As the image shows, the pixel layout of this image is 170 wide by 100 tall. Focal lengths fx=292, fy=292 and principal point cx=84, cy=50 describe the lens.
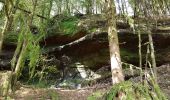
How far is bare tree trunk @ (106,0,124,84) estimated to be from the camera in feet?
15.8

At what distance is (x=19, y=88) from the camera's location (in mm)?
10797

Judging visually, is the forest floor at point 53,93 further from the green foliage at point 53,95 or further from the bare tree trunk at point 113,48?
the bare tree trunk at point 113,48

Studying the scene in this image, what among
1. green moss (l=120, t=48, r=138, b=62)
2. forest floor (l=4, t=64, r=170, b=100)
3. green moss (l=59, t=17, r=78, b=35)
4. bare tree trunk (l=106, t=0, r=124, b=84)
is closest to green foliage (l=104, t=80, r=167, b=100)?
bare tree trunk (l=106, t=0, r=124, b=84)

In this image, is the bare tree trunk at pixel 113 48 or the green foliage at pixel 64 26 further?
the green foliage at pixel 64 26

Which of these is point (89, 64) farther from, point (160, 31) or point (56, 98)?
point (56, 98)

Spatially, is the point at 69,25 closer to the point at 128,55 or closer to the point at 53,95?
the point at 128,55

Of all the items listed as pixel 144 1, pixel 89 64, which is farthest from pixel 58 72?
pixel 144 1

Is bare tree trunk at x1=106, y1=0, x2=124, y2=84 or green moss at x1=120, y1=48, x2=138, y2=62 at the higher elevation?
bare tree trunk at x1=106, y1=0, x2=124, y2=84

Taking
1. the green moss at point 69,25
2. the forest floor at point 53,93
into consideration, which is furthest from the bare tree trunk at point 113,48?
the green moss at point 69,25

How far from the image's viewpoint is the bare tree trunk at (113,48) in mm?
4809

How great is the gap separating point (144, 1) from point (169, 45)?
815 cm

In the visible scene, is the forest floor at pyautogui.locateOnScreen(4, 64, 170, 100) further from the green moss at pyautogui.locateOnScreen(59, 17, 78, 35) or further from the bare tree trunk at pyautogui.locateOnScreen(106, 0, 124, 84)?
the bare tree trunk at pyautogui.locateOnScreen(106, 0, 124, 84)

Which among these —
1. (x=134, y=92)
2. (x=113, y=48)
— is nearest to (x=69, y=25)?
(x=113, y=48)

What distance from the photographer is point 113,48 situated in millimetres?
5098
